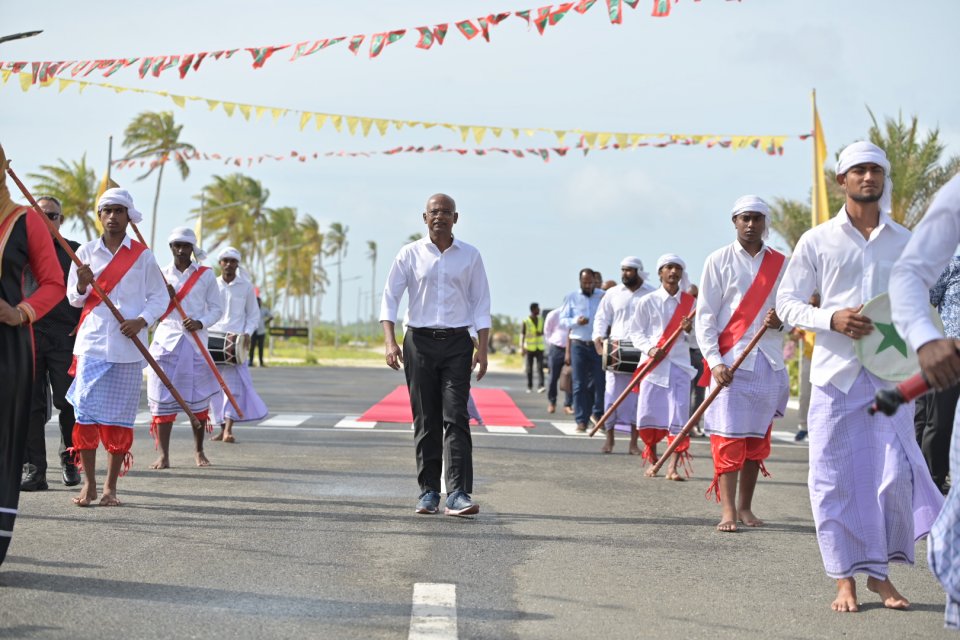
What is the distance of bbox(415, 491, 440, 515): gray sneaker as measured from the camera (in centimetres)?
920

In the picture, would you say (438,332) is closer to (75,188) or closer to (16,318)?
(16,318)

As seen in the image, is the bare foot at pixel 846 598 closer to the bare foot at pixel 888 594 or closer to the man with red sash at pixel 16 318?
the bare foot at pixel 888 594

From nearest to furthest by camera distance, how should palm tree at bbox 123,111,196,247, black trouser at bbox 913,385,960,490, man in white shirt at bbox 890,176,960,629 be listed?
man in white shirt at bbox 890,176,960,629, black trouser at bbox 913,385,960,490, palm tree at bbox 123,111,196,247

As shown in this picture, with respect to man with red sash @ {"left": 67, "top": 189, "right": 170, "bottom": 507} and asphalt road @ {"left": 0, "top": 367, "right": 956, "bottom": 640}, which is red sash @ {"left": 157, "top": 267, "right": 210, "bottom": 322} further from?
man with red sash @ {"left": 67, "top": 189, "right": 170, "bottom": 507}

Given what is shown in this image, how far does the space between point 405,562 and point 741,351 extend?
9.54ft

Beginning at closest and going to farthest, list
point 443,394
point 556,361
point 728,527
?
point 728,527 < point 443,394 < point 556,361

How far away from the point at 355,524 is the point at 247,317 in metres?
6.50

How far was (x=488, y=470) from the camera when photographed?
490 inches

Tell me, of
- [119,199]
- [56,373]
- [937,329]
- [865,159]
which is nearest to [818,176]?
[56,373]

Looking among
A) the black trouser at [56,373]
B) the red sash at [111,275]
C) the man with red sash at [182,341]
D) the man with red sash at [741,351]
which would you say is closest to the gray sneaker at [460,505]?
the man with red sash at [741,351]

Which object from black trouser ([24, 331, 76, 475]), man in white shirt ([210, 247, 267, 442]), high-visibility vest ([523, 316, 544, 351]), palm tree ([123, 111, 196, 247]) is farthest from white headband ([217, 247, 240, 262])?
palm tree ([123, 111, 196, 247])

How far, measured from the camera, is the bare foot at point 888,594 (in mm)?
6277

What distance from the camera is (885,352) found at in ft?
20.9

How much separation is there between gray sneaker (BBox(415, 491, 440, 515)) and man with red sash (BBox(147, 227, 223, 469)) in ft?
11.7
